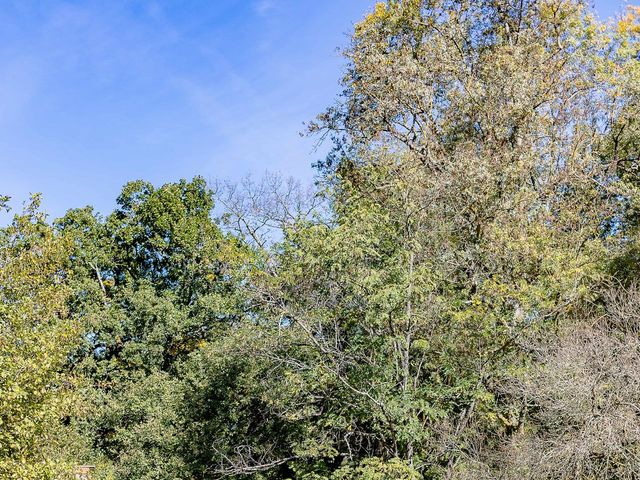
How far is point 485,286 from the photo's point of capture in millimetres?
10766

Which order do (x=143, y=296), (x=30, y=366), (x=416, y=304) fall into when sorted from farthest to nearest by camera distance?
1. (x=143, y=296)
2. (x=416, y=304)
3. (x=30, y=366)

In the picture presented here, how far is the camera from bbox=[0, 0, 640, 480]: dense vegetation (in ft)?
30.7

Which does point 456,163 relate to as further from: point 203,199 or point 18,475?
point 203,199

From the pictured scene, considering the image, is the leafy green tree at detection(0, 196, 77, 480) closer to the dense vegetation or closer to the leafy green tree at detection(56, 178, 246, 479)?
the dense vegetation

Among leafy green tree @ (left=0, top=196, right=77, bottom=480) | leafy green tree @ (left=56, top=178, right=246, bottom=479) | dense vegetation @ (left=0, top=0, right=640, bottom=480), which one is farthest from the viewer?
leafy green tree @ (left=56, top=178, right=246, bottom=479)

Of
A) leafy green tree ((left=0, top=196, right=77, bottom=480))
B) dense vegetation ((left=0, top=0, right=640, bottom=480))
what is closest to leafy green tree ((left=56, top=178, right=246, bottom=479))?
dense vegetation ((left=0, top=0, right=640, bottom=480))

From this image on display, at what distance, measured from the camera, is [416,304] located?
33.5ft

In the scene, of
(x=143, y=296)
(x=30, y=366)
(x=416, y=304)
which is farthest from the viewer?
(x=143, y=296)

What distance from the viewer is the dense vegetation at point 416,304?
9.36 meters

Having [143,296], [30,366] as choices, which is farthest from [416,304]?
[143,296]

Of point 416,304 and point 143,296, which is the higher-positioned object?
point 143,296

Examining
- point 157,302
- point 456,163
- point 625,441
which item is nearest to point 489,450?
point 625,441

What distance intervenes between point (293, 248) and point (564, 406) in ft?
15.3

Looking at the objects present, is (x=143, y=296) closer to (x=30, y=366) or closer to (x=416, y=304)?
(x=30, y=366)
